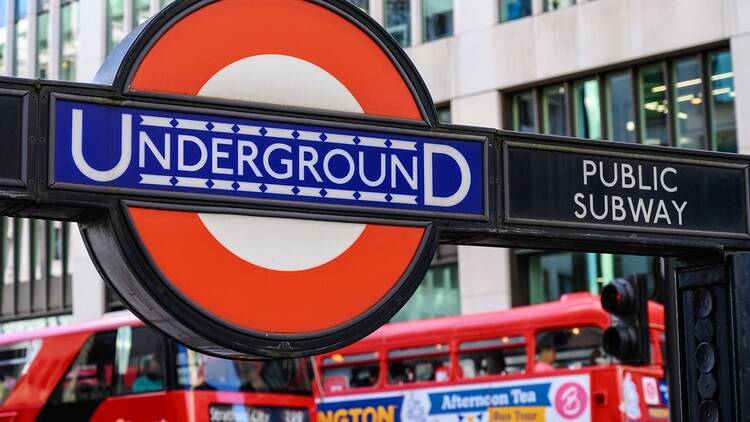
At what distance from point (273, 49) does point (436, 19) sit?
A: 25.3 meters

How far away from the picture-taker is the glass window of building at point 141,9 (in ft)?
109

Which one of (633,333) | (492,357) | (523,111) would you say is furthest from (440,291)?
(633,333)

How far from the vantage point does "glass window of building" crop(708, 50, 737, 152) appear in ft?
80.3

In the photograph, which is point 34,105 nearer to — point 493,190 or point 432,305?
point 493,190

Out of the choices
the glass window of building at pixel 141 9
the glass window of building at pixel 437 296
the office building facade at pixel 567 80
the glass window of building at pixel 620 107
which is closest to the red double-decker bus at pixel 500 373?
the office building facade at pixel 567 80

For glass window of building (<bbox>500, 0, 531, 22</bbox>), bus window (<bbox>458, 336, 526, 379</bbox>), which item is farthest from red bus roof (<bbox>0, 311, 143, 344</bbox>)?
glass window of building (<bbox>500, 0, 531, 22</bbox>)

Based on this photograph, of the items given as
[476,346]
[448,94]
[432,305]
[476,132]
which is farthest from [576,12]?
[476,132]

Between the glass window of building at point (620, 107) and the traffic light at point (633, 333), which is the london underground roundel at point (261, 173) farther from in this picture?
the glass window of building at point (620, 107)

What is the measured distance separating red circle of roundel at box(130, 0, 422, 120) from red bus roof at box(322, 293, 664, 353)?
13381 mm

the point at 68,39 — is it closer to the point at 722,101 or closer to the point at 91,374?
the point at 722,101

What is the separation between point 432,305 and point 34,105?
25.1 metres

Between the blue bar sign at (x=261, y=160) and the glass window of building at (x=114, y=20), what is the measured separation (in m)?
30.6

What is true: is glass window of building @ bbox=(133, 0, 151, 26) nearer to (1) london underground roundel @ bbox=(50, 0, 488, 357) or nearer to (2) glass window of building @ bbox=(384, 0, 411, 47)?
(2) glass window of building @ bbox=(384, 0, 411, 47)

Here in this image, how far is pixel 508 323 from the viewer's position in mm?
18812
